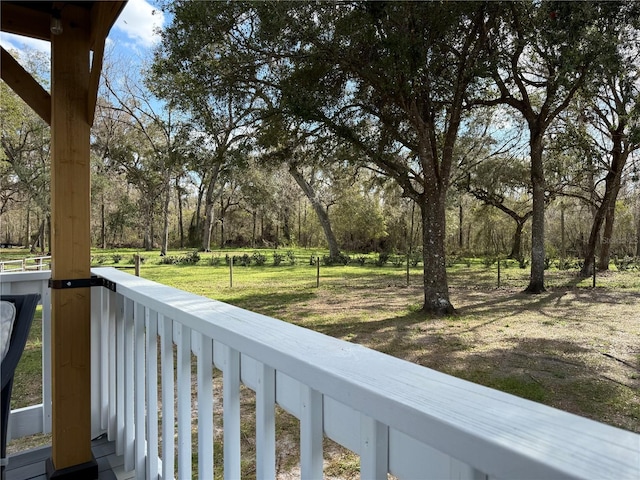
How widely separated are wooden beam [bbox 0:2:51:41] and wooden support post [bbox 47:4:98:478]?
0.24 meters

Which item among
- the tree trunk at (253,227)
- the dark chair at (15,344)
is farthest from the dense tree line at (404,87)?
the tree trunk at (253,227)

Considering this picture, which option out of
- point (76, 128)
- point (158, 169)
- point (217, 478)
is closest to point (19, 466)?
point (217, 478)

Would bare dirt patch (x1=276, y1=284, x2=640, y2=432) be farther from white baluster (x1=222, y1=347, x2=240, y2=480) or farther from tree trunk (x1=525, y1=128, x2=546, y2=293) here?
white baluster (x1=222, y1=347, x2=240, y2=480)

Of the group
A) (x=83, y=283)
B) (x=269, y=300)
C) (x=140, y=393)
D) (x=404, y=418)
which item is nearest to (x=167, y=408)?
(x=140, y=393)

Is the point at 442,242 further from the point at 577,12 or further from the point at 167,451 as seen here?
the point at 167,451

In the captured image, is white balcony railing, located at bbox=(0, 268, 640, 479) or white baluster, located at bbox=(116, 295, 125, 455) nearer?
white balcony railing, located at bbox=(0, 268, 640, 479)

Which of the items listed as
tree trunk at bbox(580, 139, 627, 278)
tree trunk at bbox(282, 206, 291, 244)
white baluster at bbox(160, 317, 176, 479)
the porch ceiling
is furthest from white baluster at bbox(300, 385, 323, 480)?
tree trunk at bbox(282, 206, 291, 244)

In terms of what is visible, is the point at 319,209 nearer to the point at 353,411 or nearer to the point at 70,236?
the point at 70,236

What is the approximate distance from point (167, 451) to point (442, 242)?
231 inches

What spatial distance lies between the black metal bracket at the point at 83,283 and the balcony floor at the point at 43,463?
74 centimetres

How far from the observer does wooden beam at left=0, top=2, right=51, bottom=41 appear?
5.84 feet

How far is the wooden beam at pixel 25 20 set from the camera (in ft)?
5.84

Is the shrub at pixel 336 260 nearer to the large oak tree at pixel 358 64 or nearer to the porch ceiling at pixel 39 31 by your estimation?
the large oak tree at pixel 358 64

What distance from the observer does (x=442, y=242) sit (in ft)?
21.7
